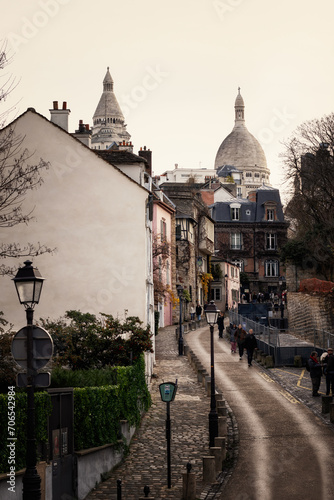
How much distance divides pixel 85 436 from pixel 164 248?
111 feet

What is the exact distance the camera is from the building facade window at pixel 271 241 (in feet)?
349

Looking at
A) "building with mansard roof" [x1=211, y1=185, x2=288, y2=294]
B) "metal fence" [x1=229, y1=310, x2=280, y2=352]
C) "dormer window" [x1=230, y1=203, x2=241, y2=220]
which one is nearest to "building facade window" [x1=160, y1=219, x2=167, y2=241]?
"metal fence" [x1=229, y1=310, x2=280, y2=352]

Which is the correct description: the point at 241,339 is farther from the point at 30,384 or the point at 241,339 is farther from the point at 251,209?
the point at 251,209

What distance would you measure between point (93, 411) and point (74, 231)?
10662 millimetres

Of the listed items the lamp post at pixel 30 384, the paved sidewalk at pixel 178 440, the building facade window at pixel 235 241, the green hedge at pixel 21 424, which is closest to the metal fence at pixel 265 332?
the paved sidewalk at pixel 178 440

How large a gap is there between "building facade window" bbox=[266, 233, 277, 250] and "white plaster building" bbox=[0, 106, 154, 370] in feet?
256

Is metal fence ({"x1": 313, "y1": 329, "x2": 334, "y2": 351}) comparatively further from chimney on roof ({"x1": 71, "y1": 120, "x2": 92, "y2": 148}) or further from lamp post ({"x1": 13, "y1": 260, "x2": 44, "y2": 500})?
lamp post ({"x1": 13, "y1": 260, "x2": 44, "y2": 500})

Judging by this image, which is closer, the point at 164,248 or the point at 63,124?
the point at 63,124

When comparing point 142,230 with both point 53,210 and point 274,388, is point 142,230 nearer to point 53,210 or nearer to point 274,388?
point 53,210

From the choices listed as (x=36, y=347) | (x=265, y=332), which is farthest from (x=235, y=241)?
(x=36, y=347)

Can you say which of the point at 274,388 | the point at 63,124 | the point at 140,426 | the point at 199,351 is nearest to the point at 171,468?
the point at 140,426

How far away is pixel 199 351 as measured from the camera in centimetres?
4519

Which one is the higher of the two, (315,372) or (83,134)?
(83,134)

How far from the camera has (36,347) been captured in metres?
12.9
